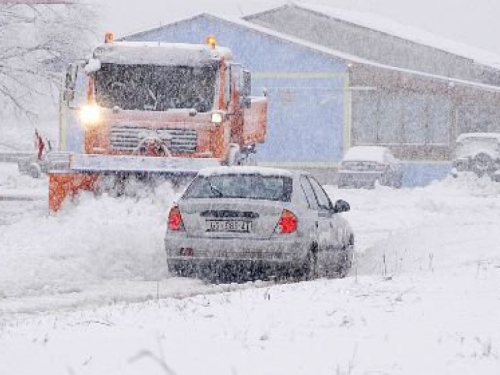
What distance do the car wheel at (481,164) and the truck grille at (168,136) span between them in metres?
19.5

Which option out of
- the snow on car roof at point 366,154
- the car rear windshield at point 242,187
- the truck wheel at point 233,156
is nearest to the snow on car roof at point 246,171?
the car rear windshield at point 242,187

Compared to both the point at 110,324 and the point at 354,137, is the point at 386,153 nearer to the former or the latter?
the point at 354,137

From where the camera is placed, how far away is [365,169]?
3659 centimetres

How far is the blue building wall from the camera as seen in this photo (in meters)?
40.9

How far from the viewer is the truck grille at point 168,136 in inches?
737

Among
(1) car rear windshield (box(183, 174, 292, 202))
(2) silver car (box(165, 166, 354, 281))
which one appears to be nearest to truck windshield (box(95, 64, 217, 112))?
(1) car rear windshield (box(183, 174, 292, 202))

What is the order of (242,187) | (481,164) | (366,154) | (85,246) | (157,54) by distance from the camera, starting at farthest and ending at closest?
(366,154), (481,164), (157,54), (85,246), (242,187)

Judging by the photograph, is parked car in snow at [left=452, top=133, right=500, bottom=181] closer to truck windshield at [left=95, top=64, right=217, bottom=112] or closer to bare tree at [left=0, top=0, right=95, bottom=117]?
bare tree at [left=0, top=0, right=95, bottom=117]

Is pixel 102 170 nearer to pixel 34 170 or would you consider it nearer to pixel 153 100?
pixel 153 100

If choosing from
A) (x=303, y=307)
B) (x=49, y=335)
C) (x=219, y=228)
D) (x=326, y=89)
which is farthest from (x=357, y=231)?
(x=326, y=89)

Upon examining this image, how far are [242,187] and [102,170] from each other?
18.3 ft

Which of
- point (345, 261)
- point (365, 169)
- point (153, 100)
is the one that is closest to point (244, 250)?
point (345, 261)

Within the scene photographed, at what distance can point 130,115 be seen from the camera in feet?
61.4

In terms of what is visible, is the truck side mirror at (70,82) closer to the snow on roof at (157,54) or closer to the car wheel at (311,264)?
the snow on roof at (157,54)
